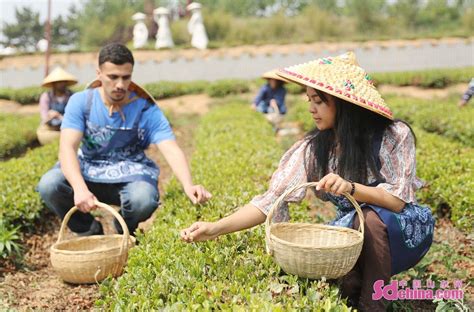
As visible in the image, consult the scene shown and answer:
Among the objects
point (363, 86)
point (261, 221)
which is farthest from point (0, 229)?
point (363, 86)

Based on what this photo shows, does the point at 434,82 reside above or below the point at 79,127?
below

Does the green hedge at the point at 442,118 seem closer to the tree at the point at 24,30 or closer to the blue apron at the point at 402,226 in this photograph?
the blue apron at the point at 402,226

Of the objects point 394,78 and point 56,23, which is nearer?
point 394,78

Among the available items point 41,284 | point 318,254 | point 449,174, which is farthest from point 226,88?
point 318,254

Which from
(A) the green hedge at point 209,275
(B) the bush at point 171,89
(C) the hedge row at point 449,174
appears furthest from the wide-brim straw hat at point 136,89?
(B) the bush at point 171,89

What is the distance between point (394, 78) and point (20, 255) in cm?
1551

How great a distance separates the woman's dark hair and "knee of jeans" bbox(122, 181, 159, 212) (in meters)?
1.50

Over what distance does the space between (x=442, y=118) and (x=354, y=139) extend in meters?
6.20

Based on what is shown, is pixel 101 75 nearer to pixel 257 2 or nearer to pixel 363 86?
pixel 363 86

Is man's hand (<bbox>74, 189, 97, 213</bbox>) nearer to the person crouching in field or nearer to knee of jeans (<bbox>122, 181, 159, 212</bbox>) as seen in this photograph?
knee of jeans (<bbox>122, 181, 159, 212</bbox>)

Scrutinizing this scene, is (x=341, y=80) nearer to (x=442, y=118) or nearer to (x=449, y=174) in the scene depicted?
(x=449, y=174)

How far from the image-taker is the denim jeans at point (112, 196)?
12.6 feet

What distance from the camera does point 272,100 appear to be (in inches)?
383

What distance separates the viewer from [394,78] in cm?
1769
